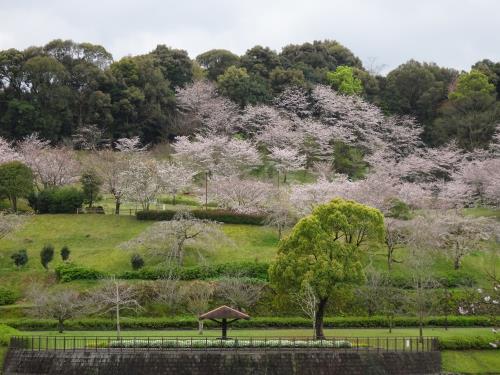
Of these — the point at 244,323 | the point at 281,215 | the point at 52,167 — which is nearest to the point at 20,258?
the point at 244,323

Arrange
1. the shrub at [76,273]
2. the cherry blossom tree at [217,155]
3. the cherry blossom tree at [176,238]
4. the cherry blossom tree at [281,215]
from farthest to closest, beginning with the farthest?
the cherry blossom tree at [217,155], the cherry blossom tree at [281,215], the cherry blossom tree at [176,238], the shrub at [76,273]

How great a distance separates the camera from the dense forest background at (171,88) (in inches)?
2911

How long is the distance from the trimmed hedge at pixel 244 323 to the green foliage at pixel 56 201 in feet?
59.8

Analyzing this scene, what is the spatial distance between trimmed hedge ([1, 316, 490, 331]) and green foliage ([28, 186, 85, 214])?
1822 centimetres

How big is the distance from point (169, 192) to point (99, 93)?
20298mm

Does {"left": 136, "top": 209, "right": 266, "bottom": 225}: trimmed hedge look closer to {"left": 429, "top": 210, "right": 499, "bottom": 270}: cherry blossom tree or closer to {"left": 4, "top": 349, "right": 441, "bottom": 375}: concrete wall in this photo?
{"left": 429, "top": 210, "right": 499, "bottom": 270}: cherry blossom tree

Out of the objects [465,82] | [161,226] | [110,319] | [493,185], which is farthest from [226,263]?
[465,82]

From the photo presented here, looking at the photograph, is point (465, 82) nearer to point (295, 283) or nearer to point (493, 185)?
point (493, 185)

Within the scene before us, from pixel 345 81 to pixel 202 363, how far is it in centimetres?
5900

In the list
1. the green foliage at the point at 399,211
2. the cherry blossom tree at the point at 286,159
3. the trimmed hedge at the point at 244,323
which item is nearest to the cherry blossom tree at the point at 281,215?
the green foliage at the point at 399,211

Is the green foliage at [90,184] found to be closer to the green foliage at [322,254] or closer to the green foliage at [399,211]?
the green foliage at [399,211]

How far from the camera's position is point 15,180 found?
54781mm

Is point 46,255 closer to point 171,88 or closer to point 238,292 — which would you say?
point 238,292

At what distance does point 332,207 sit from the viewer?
38.9m
